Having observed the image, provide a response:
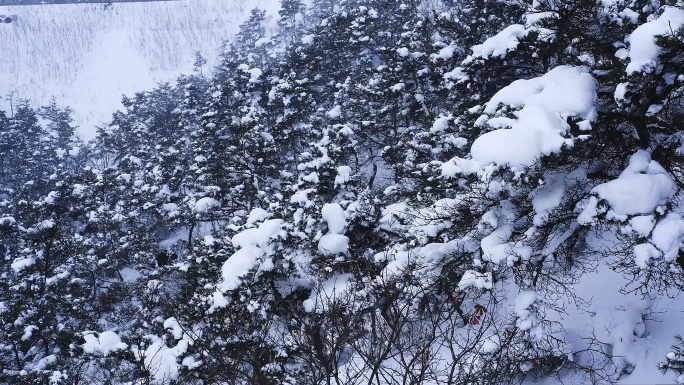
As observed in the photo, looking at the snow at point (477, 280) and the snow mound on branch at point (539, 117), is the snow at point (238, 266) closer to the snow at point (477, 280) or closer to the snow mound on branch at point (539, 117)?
the snow at point (477, 280)

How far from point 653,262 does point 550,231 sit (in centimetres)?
206

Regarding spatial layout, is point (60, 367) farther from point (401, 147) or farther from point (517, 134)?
point (517, 134)

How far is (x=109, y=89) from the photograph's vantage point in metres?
92.4

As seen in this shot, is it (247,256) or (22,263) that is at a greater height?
(22,263)

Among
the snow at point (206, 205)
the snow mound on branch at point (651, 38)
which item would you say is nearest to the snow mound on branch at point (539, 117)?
the snow mound on branch at point (651, 38)

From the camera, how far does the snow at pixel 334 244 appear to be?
12.3 meters

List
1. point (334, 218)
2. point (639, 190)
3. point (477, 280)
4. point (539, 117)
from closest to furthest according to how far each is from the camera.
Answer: point (639, 190) < point (539, 117) < point (477, 280) < point (334, 218)

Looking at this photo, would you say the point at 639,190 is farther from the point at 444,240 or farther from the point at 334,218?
the point at 334,218

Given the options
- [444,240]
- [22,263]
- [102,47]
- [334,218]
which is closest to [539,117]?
[444,240]

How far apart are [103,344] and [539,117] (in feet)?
40.7

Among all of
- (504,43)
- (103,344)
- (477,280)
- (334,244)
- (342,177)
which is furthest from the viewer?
(342,177)

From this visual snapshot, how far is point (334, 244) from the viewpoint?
485 inches

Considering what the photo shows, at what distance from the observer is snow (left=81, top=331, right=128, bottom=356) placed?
39.1ft

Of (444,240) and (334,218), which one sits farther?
(334,218)
